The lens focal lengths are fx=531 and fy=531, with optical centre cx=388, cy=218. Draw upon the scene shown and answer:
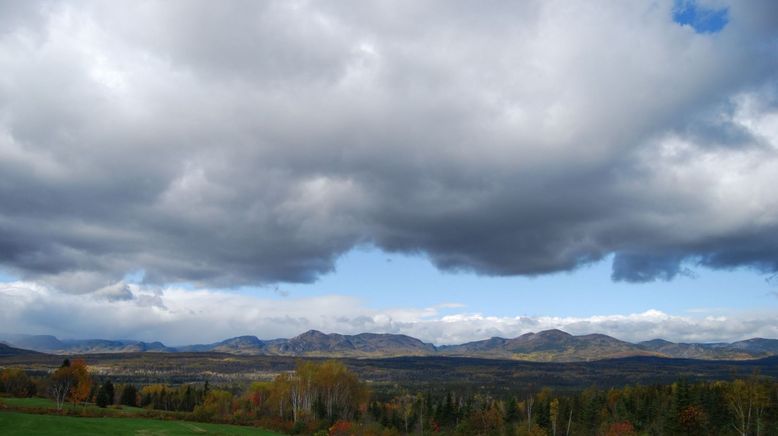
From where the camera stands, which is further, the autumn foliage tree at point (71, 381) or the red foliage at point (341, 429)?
the autumn foliage tree at point (71, 381)

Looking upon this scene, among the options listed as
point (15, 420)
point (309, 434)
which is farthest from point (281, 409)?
point (15, 420)

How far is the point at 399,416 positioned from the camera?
143 meters

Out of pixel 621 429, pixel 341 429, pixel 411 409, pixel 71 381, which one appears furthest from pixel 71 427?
pixel 621 429

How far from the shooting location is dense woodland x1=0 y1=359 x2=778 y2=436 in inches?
4200

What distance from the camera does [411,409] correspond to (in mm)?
152500

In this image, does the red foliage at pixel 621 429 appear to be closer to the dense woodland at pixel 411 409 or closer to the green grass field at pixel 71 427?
the dense woodland at pixel 411 409

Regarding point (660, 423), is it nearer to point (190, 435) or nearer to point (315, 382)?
point (315, 382)

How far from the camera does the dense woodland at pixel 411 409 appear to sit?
350ft

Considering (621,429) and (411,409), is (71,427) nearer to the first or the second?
(411,409)

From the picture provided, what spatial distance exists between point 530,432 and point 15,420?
9161cm

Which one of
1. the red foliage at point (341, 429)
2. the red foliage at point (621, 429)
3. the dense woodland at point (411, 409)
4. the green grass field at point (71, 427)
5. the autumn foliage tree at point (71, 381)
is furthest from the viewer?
the red foliage at point (621, 429)

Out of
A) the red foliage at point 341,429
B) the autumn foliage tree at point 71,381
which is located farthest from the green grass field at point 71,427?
the autumn foliage tree at point 71,381

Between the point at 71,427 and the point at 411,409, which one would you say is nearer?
the point at 71,427

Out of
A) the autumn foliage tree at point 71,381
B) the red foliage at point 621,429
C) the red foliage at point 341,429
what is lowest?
the red foliage at point 621,429
